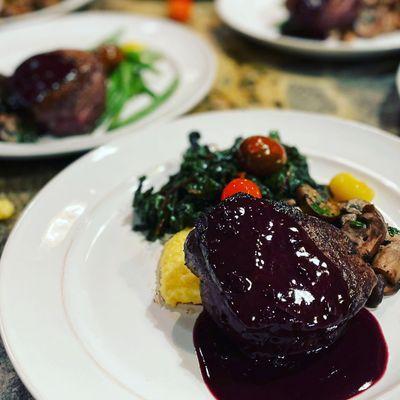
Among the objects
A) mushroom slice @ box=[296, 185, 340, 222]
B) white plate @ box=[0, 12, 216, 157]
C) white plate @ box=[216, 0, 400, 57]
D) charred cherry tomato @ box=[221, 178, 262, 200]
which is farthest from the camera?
white plate @ box=[216, 0, 400, 57]

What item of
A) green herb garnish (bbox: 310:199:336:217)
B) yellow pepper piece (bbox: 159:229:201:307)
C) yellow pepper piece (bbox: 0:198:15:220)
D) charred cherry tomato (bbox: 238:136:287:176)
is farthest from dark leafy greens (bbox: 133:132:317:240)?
yellow pepper piece (bbox: 0:198:15:220)

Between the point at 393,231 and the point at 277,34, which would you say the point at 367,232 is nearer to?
the point at 393,231

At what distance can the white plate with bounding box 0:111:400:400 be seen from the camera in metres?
2.61

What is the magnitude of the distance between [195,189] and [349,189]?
1056mm

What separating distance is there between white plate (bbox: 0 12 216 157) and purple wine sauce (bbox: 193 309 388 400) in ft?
7.46

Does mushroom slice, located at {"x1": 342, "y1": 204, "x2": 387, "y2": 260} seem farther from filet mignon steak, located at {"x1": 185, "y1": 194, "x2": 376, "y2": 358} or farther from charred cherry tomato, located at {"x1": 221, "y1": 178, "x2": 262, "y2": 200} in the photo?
charred cherry tomato, located at {"x1": 221, "y1": 178, "x2": 262, "y2": 200}

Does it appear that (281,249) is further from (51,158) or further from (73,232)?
(51,158)

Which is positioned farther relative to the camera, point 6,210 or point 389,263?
point 6,210

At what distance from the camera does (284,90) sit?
18.4 ft

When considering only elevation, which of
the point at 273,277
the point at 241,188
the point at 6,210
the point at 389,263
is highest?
the point at 273,277

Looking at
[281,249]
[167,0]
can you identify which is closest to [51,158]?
[281,249]

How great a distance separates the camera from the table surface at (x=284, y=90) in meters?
4.59

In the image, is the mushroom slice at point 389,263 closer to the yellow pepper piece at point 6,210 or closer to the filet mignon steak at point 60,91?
the yellow pepper piece at point 6,210

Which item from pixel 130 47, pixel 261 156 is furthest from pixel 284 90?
pixel 261 156
